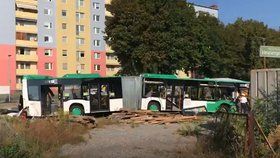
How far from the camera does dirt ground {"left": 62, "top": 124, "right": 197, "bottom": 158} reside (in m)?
14.1

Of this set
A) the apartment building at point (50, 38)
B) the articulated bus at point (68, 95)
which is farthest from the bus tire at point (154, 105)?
the apartment building at point (50, 38)

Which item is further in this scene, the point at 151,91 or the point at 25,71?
the point at 25,71

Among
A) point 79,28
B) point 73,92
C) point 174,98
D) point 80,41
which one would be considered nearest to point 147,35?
point 174,98

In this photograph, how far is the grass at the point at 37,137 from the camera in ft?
39.6

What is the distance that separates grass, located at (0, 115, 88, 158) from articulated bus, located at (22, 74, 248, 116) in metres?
11.3

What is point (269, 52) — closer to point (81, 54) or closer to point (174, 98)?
point (174, 98)

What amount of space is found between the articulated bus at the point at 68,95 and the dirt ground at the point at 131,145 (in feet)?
36.1

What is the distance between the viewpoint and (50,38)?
86.9m

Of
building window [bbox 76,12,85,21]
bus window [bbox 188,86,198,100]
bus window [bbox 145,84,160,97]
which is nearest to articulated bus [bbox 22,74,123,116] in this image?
bus window [bbox 145,84,160,97]

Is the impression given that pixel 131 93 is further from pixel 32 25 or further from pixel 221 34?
pixel 32 25

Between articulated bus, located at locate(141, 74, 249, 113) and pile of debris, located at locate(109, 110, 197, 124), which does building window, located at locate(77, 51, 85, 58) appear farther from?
pile of debris, located at locate(109, 110, 197, 124)

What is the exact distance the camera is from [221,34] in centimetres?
6812

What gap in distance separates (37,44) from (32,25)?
3255 mm

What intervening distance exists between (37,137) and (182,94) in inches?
820
